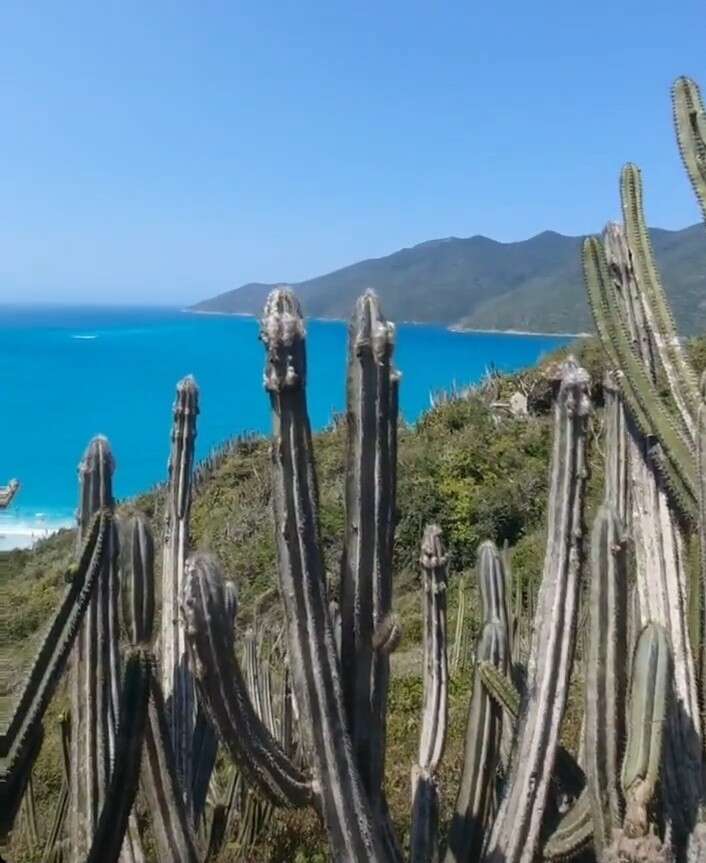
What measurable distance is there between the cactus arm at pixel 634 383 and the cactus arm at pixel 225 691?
1.52 m

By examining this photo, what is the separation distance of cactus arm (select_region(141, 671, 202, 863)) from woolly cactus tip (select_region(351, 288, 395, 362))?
1.28 metres

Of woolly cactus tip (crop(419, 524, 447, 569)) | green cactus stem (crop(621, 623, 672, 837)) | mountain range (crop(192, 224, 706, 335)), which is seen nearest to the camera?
green cactus stem (crop(621, 623, 672, 837))

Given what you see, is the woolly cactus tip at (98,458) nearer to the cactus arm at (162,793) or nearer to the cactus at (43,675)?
the cactus at (43,675)

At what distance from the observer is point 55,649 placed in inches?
91.4

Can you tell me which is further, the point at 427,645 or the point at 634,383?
the point at 427,645

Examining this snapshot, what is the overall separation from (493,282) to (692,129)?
5132 inches

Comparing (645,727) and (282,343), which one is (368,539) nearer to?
(282,343)

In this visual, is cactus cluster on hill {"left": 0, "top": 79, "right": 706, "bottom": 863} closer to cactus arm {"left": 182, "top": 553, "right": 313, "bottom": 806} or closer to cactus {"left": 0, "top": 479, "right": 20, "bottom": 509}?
cactus arm {"left": 182, "top": 553, "right": 313, "bottom": 806}

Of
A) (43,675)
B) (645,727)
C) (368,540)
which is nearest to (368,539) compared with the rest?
(368,540)

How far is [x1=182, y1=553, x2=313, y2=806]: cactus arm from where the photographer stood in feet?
6.98

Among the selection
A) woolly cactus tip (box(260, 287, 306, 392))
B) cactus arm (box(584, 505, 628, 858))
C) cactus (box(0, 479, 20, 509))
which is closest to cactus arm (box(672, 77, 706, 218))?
cactus arm (box(584, 505, 628, 858))

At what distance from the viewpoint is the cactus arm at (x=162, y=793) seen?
2629 mm

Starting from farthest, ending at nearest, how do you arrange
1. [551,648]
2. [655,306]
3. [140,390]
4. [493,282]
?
[493,282], [140,390], [655,306], [551,648]

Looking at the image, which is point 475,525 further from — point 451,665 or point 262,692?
point 262,692
